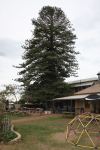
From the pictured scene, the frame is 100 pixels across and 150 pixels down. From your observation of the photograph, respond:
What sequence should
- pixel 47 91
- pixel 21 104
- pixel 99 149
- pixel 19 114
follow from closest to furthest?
pixel 99 149
pixel 19 114
pixel 47 91
pixel 21 104

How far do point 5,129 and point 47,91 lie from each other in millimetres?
23567

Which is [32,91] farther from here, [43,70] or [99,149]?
[99,149]

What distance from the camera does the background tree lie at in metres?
42.0

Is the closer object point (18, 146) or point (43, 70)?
point (18, 146)

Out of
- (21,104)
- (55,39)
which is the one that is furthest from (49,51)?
(21,104)

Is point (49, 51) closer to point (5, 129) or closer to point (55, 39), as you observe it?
point (55, 39)

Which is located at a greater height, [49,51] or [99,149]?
[49,51]

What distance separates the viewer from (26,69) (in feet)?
145

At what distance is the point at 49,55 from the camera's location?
42.3 metres

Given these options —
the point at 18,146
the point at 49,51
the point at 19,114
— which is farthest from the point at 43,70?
the point at 18,146

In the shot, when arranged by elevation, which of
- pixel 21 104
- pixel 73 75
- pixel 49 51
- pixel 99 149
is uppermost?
pixel 49 51

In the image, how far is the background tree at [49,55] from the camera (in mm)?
41969

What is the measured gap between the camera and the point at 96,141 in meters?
15.3

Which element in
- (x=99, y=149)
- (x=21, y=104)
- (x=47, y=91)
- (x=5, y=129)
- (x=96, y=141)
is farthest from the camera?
(x=21, y=104)
